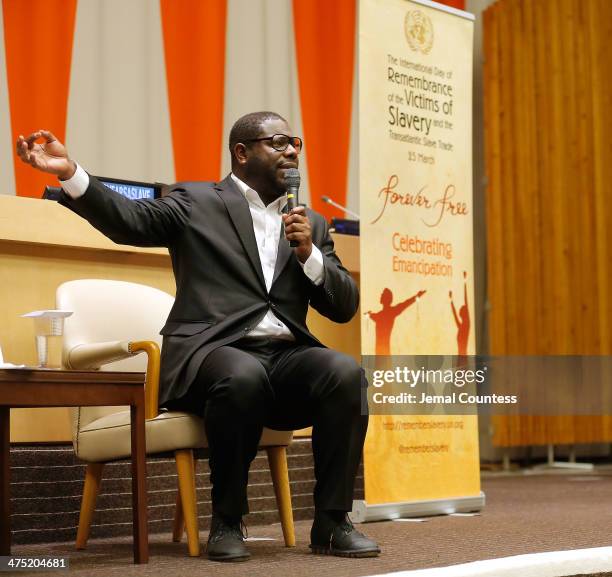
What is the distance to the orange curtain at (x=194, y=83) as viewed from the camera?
5141 mm

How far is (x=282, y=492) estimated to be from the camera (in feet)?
7.84

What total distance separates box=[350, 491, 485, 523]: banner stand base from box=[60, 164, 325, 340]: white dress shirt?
0.88m

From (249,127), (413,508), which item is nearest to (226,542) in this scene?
(249,127)

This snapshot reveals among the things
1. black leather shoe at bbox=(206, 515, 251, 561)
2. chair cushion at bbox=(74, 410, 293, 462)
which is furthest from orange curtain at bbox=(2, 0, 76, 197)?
black leather shoe at bbox=(206, 515, 251, 561)

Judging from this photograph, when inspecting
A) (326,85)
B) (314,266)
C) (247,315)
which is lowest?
(247,315)

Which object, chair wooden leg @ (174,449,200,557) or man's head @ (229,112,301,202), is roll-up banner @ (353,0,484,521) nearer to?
man's head @ (229,112,301,202)

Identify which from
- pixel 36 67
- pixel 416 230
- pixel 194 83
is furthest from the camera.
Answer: pixel 194 83

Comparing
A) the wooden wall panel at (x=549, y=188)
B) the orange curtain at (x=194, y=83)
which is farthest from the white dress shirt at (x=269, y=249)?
the wooden wall panel at (x=549, y=188)

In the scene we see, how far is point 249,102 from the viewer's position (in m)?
5.49

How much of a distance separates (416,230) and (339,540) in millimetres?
1355

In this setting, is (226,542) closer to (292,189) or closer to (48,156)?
(292,189)

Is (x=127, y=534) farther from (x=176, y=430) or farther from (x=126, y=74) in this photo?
(x=126, y=74)

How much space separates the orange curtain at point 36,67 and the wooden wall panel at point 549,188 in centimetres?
285

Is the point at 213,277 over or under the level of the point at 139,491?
over
